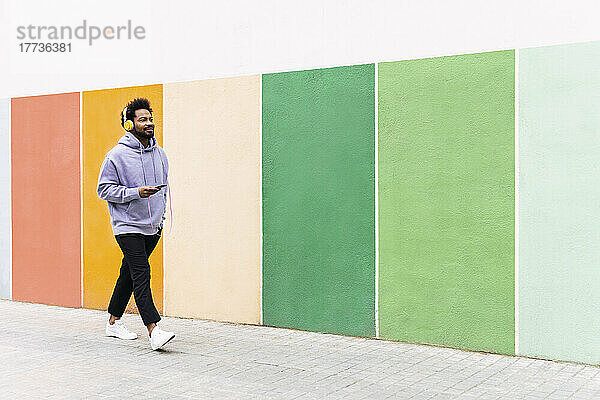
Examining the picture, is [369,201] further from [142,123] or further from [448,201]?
[142,123]

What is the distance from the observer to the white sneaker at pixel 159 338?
6.16 m

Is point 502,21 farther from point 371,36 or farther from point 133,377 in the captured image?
point 133,377

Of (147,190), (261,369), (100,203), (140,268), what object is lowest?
(261,369)

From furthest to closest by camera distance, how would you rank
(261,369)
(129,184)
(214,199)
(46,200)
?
(46,200) → (214,199) → (129,184) → (261,369)

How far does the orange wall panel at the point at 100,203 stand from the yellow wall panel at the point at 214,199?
21 centimetres

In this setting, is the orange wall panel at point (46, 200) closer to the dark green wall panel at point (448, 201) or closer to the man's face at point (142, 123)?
the man's face at point (142, 123)

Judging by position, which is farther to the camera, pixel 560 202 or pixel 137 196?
pixel 137 196

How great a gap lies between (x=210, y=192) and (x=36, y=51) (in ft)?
15.1

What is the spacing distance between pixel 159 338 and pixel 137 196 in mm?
1121

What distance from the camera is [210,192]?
739cm

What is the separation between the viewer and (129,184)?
6426mm

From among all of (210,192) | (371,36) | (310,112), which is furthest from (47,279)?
(371,36)

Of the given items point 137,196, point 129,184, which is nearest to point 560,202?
point 137,196

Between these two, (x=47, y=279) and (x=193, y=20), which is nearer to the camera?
(x=47, y=279)
